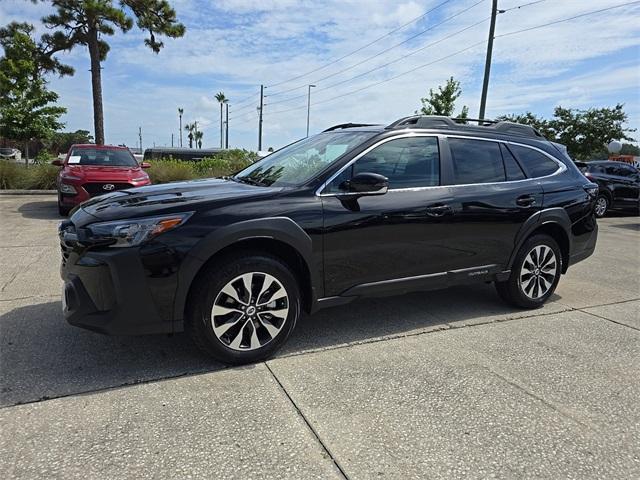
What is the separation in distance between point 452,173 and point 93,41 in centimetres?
1913

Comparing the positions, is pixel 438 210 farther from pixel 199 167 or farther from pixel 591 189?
pixel 199 167

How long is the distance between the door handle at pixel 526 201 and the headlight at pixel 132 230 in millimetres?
3021

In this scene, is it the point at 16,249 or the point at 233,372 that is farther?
the point at 16,249

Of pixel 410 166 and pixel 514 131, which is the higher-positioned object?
pixel 514 131

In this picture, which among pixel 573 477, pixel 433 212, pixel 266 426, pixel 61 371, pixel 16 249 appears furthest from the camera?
pixel 16 249

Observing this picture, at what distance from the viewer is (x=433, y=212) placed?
392 centimetres

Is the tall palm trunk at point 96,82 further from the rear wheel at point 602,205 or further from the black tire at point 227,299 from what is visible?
the black tire at point 227,299

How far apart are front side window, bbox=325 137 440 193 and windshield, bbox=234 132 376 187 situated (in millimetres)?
167

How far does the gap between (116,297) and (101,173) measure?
24.5 feet

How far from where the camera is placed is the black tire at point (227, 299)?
10.2ft

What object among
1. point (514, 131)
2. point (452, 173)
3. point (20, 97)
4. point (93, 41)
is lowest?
point (452, 173)

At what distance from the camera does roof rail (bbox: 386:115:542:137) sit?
4.14m

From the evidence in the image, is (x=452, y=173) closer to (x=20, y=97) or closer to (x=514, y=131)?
(x=514, y=131)

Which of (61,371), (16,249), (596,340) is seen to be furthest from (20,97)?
(596,340)
